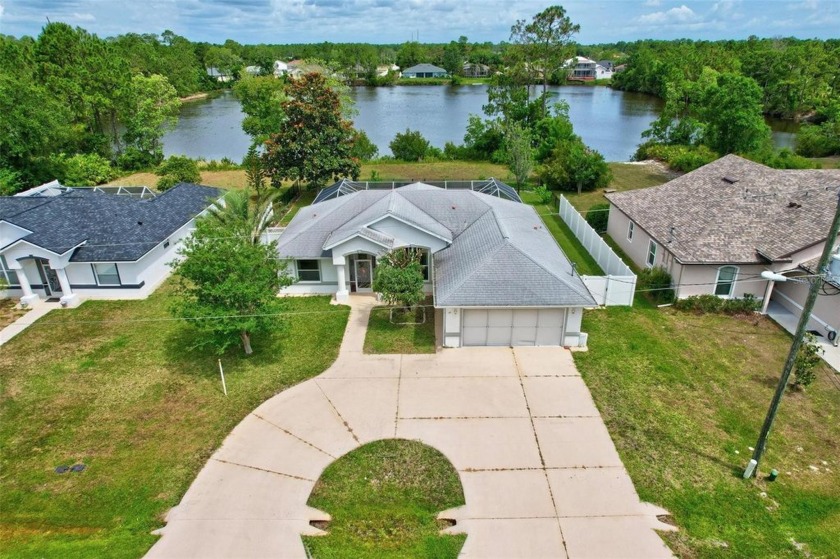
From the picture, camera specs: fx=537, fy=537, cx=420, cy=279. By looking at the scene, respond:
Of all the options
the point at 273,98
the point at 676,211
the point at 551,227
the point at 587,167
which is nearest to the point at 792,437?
the point at 676,211

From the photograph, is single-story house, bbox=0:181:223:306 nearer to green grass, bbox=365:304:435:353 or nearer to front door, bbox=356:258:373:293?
front door, bbox=356:258:373:293

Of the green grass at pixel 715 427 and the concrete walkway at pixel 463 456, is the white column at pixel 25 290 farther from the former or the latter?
the green grass at pixel 715 427

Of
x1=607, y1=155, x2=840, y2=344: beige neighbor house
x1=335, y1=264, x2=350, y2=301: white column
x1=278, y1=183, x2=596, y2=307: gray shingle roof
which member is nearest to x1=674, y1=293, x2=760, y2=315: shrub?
x1=607, y1=155, x2=840, y2=344: beige neighbor house

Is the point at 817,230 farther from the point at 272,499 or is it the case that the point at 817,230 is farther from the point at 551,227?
the point at 272,499

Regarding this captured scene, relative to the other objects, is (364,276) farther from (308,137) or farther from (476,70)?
(476,70)

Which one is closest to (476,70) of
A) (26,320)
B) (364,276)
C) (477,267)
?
(364,276)

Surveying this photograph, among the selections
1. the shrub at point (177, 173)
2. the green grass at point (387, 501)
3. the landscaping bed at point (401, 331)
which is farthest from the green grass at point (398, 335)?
the shrub at point (177, 173)
